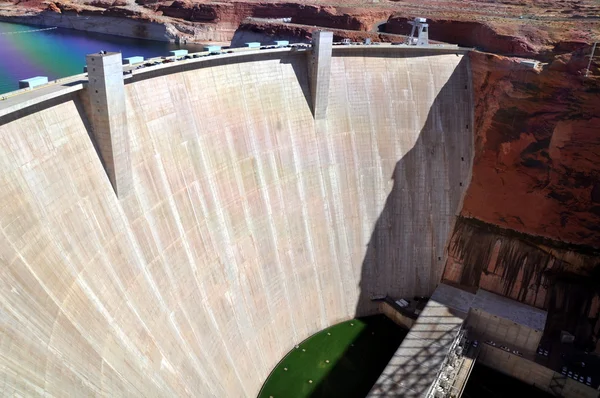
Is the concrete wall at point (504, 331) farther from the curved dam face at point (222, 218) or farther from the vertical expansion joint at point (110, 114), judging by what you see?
the vertical expansion joint at point (110, 114)

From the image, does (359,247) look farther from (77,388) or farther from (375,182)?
(77,388)

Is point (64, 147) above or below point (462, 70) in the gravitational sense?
above

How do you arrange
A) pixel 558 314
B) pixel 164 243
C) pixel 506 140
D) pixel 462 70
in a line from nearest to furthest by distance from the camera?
pixel 164 243 → pixel 558 314 → pixel 506 140 → pixel 462 70

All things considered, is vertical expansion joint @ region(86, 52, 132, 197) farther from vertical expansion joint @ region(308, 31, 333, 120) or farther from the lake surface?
the lake surface

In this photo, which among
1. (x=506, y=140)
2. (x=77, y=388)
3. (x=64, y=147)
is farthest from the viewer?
(x=506, y=140)

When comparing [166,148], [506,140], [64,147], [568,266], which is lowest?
[568,266]

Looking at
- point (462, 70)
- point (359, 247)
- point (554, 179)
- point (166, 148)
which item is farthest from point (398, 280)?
point (166, 148)

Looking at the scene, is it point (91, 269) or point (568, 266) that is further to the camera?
point (568, 266)

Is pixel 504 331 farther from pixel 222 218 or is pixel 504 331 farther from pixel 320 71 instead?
pixel 320 71
